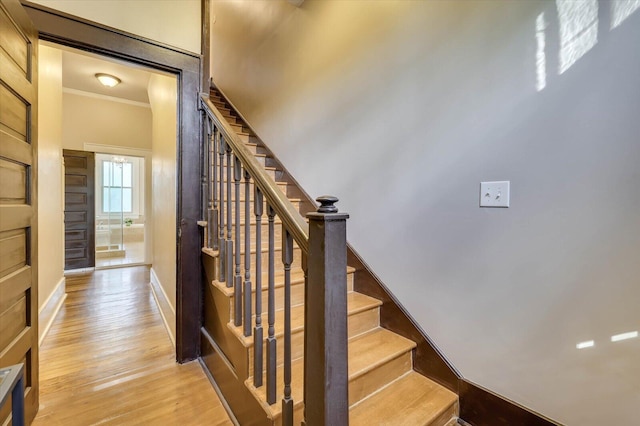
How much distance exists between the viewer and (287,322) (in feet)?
3.43

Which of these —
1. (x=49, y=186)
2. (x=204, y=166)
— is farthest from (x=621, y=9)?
(x=49, y=186)

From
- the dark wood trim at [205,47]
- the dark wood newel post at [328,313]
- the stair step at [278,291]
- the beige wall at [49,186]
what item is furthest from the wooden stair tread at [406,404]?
the beige wall at [49,186]

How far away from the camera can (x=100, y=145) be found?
15.7ft

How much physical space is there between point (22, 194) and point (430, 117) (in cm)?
205

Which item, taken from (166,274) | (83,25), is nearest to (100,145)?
(166,274)

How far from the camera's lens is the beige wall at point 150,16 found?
1604 millimetres

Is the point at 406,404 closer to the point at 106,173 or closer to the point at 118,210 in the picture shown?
the point at 118,210

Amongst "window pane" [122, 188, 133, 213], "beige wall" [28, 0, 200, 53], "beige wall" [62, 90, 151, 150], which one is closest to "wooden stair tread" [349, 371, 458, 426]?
"beige wall" [28, 0, 200, 53]

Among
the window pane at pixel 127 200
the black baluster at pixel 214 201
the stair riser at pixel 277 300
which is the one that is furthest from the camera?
Result: the window pane at pixel 127 200

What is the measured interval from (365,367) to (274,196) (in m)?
0.97

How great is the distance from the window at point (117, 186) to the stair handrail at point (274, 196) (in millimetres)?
6231

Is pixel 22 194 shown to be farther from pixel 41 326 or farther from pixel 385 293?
pixel 385 293

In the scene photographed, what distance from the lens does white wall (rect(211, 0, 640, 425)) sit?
1.04 m

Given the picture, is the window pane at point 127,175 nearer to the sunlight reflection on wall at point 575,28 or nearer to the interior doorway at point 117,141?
the interior doorway at point 117,141
